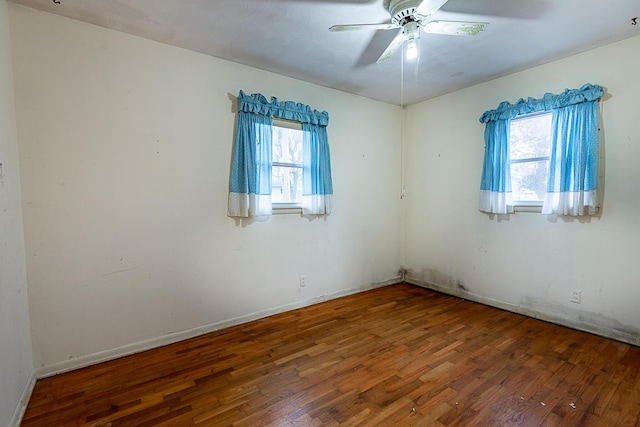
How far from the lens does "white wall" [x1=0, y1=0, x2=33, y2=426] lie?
5.23 feet

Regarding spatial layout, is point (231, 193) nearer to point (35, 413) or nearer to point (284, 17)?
point (284, 17)

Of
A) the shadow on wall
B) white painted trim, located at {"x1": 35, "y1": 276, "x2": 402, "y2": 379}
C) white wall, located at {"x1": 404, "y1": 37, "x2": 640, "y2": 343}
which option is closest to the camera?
white painted trim, located at {"x1": 35, "y1": 276, "x2": 402, "y2": 379}

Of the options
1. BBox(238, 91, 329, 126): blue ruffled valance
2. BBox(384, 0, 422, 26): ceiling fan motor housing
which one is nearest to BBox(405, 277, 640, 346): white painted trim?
BBox(238, 91, 329, 126): blue ruffled valance

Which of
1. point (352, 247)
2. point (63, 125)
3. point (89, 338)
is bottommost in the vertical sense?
point (89, 338)

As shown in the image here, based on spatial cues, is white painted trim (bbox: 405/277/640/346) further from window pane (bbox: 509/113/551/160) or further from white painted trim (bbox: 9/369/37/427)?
white painted trim (bbox: 9/369/37/427)

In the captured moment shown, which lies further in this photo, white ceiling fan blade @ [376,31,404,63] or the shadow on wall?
the shadow on wall

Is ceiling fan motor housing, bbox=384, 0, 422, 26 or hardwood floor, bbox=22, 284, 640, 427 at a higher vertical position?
ceiling fan motor housing, bbox=384, 0, 422, 26

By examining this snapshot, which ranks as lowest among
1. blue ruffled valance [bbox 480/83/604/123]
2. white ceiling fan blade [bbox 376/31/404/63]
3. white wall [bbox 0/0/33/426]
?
white wall [bbox 0/0/33/426]

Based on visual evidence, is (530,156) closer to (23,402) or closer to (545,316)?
(545,316)

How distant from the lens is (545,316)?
3012mm

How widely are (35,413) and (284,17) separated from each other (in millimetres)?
3020

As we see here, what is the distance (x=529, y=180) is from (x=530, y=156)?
25 centimetres

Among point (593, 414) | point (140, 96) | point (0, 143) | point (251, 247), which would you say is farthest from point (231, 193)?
point (593, 414)

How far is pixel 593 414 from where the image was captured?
1.70 metres
